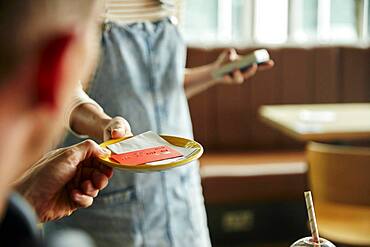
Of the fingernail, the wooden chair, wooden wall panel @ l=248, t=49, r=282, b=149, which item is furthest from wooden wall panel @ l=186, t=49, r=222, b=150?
the fingernail

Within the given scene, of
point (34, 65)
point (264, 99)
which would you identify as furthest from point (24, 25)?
point (264, 99)

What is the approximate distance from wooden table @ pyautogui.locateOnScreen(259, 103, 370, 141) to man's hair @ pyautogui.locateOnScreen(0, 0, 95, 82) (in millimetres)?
2522

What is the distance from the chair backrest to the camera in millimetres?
2459

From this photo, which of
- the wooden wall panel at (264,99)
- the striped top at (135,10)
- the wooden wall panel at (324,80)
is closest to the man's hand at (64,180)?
the striped top at (135,10)

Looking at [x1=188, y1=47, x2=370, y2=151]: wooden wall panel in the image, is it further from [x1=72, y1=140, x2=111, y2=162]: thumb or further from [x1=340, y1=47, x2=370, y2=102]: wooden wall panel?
[x1=72, y1=140, x2=111, y2=162]: thumb

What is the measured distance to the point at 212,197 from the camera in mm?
3482

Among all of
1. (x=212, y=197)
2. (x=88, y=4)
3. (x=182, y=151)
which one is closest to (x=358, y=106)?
(x=212, y=197)

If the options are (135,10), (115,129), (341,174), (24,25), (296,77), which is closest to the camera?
(24,25)

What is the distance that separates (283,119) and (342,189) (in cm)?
71

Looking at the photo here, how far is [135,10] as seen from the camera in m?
1.55

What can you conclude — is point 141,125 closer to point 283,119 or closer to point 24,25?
point 24,25

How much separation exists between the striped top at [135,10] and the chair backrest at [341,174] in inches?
44.5

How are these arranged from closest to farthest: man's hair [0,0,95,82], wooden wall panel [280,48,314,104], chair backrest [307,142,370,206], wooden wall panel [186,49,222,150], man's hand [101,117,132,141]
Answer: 1. man's hair [0,0,95,82]
2. man's hand [101,117,132,141]
3. chair backrest [307,142,370,206]
4. wooden wall panel [186,49,222,150]
5. wooden wall panel [280,48,314,104]

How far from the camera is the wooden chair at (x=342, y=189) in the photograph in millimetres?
2465
